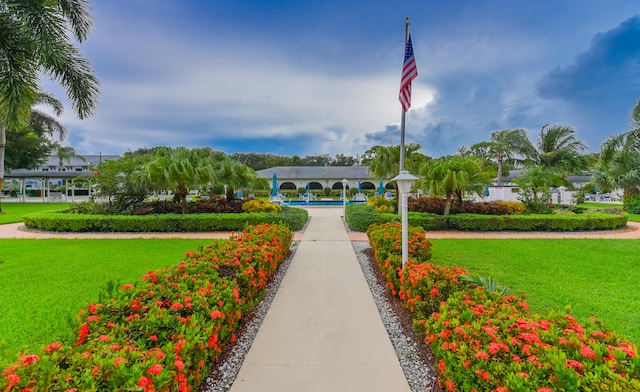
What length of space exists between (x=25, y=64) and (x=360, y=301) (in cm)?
947

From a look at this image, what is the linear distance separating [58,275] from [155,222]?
17.6 ft

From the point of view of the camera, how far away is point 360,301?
4543 mm

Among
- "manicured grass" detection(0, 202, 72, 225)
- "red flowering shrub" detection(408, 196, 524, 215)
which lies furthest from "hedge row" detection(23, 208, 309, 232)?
"red flowering shrub" detection(408, 196, 524, 215)

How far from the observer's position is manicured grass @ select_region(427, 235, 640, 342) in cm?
419

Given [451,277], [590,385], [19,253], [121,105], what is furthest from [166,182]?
[590,385]

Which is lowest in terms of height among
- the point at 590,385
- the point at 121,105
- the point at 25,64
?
the point at 590,385

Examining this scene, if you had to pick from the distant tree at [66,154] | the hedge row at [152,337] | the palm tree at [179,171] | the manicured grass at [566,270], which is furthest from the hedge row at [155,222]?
the distant tree at [66,154]

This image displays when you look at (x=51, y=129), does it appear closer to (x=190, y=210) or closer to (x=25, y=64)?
(x=190, y=210)

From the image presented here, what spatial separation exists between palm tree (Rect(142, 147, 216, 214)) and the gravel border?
794 cm

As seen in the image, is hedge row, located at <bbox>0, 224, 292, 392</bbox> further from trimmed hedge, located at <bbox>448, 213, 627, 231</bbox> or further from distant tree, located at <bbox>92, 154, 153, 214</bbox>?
distant tree, located at <bbox>92, 154, 153, 214</bbox>

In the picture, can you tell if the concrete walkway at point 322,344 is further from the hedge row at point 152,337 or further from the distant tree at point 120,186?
the distant tree at point 120,186

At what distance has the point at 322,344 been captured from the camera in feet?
10.9

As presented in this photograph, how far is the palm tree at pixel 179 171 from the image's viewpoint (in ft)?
36.7

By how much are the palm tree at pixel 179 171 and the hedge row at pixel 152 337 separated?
832cm
